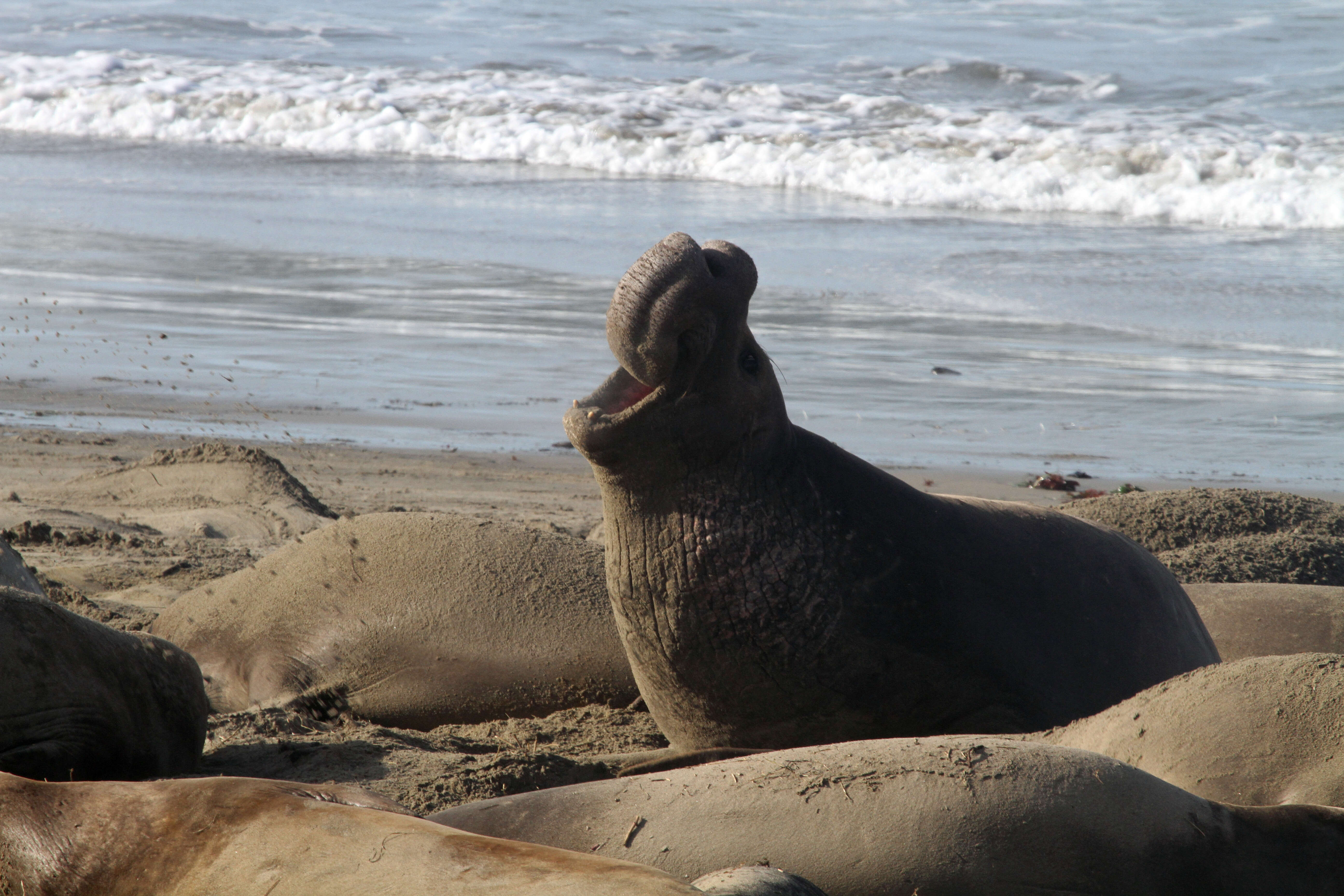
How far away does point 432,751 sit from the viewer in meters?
3.57

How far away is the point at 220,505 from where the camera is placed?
669 centimetres

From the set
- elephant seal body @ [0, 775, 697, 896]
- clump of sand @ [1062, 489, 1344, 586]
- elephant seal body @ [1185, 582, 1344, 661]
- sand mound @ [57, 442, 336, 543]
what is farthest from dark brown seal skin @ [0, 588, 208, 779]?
clump of sand @ [1062, 489, 1344, 586]

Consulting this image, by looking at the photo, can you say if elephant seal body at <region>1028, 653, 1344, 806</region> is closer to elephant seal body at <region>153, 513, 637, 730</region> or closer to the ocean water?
elephant seal body at <region>153, 513, 637, 730</region>

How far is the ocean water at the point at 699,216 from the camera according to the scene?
8.80m

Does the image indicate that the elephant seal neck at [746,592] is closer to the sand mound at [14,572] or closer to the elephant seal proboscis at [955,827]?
the elephant seal proboscis at [955,827]

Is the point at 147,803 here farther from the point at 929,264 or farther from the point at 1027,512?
the point at 929,264

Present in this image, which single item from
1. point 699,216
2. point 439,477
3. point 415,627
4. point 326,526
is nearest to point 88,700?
point 415,627

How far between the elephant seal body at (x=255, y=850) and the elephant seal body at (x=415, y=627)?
185cm

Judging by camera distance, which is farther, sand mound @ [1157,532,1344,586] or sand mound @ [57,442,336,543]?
sand mound @ [57,442,336,543]

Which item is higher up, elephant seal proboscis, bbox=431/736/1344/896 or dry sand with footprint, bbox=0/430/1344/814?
elephant seal proboscis, bbox=431/736/1344/896

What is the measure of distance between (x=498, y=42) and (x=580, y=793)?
87.3 feet

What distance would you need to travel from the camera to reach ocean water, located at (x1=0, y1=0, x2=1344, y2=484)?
8805mm

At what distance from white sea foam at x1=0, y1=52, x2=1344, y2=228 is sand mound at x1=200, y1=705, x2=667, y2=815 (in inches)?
540

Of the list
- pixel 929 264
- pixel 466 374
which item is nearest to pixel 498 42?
pixel 929 264
